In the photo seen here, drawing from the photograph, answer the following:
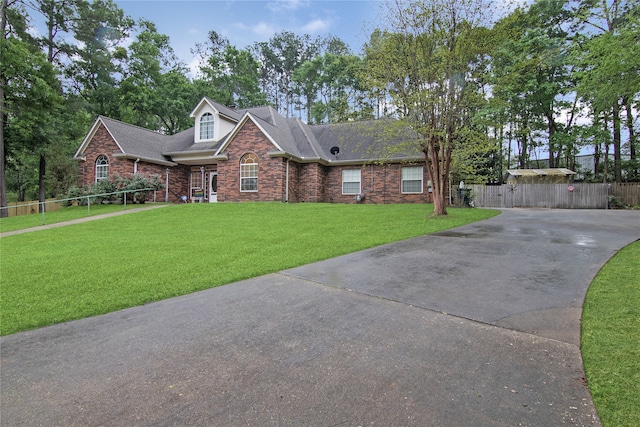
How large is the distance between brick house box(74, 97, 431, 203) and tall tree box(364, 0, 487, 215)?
4.53 meters

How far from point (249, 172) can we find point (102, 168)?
959 centimetres

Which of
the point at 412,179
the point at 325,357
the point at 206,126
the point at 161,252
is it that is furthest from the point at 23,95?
the point at 325,357

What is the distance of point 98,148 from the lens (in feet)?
66.0

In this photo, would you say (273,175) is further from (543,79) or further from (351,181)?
(543,79)

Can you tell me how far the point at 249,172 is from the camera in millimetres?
18594

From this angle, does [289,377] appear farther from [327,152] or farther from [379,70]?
[327,152]

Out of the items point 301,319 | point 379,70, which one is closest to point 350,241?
point 301,319

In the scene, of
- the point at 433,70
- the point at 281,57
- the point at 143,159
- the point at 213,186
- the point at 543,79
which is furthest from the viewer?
the point at 281,57

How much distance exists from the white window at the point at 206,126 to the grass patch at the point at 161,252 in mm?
9125

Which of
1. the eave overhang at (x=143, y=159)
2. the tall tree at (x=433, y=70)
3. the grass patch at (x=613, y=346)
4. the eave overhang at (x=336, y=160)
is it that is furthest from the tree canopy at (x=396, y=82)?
the grass patch at (x=613, y=346)

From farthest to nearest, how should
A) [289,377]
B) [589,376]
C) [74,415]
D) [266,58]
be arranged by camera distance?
[266,58]
[289,377]
[589,376]
[74,415]

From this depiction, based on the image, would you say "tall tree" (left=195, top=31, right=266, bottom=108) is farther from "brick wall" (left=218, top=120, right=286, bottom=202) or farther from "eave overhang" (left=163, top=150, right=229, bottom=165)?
"brick wall" (left=218, top=120, right=286, bottom=202)

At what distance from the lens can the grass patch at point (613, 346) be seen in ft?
6.56

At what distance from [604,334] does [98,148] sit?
2428 cm
